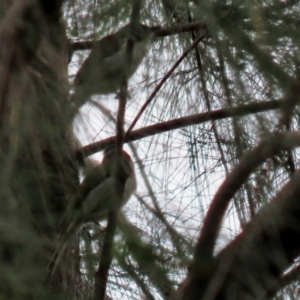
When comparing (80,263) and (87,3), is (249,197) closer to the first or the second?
(80,263)

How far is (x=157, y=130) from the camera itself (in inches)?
71.3

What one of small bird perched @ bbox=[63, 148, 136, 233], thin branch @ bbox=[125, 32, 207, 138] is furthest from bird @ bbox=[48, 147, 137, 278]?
Answer: thin branch @ bbox=[125, 32, 207, 138]

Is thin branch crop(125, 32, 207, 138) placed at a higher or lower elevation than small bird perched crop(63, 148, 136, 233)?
higher

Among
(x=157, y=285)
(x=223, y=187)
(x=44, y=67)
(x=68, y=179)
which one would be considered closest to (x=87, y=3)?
(x=44, y=67)

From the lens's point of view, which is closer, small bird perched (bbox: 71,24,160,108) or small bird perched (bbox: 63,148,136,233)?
small bird perched (bbox: 71,24,160,108)

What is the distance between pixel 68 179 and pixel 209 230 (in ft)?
0.94

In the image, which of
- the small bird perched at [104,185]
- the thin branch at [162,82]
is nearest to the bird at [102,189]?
the small bird perched at [104,185]

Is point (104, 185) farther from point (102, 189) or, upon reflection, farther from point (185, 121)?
point (185, 121)

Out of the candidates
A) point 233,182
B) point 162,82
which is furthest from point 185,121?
point 233,182

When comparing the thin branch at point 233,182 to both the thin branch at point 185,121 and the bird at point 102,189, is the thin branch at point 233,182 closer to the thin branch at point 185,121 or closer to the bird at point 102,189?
the thin branch at point 185,121

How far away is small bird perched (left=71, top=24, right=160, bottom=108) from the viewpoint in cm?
108

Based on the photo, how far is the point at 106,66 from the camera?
1.18 metres

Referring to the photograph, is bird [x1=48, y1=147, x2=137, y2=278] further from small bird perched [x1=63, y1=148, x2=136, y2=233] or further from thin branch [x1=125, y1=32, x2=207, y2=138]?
thin branch [x1=125, y1=32, x2=207, y2=138]

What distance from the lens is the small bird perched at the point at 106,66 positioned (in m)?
1.08
